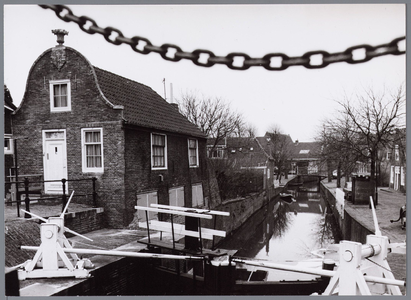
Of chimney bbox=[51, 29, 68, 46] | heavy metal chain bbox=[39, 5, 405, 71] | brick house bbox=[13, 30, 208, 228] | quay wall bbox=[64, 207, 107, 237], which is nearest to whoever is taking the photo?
heavy metal chain bbox=[39, 5, 405, 71]

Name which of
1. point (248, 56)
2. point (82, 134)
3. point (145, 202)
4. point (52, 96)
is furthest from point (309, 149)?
point (248, 56)

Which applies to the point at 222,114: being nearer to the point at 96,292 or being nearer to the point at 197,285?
the point at 197,285

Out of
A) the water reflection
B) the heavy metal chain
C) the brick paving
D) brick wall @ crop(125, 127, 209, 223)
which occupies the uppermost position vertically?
the heavy metal chain

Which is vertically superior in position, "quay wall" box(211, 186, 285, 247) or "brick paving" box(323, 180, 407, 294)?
"brick paving" box(323, 180, 407, 294)

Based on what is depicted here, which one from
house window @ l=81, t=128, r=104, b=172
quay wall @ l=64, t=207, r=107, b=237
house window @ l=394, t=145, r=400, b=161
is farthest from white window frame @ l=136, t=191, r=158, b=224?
house window @ l=394, t=145, r=400, b=161

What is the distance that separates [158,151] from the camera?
27.4ft

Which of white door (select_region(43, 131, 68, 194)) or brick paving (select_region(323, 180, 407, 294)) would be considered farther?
white door (select_region(43, 131, 68, 194))

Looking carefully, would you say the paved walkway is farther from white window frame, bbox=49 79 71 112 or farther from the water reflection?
white window frame, bbox=49 79 71 112

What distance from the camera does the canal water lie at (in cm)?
1041

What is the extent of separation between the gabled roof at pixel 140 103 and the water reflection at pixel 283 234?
394 centimetres

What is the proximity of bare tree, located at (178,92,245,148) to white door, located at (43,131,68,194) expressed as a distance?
331 cm

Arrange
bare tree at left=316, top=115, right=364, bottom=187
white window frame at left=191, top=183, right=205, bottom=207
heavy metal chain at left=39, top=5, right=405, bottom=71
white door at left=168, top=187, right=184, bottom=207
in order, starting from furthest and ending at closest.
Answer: white window frame at left=191, top=183, right=205, bottom=207 < white door at left=168, top=187, right=184, bottom=207 < bare tree at left=316, top=115, right=364, bottom=187 < heavy metal chain at left=39, top=5, right=405, bottom=71

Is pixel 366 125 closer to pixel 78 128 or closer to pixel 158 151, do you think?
pixel 158 151

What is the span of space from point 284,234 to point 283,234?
112 mm
